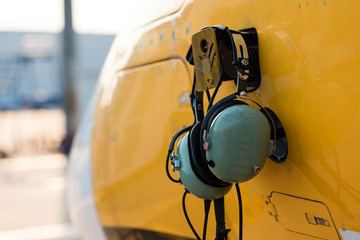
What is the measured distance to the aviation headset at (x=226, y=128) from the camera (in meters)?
0.82

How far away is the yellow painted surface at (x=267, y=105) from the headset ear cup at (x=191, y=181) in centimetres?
10

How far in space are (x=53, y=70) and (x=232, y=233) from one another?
68.4 feet

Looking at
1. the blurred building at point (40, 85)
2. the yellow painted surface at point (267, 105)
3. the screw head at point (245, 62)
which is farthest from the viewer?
the blurred building at point (40, 85)

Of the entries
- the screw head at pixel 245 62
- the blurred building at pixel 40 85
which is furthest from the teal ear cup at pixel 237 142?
the blurred building at pixel 40 85

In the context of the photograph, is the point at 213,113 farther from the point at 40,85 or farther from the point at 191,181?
the point at 40,85

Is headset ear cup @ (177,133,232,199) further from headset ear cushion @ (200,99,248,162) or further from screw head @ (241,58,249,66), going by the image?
screw head @ (241,58,249,66)

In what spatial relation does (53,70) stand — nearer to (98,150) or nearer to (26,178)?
(26,178)

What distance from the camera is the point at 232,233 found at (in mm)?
1081

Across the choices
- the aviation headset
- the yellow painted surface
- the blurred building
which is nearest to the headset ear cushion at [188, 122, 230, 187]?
the aviation headset

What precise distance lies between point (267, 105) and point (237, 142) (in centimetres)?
15

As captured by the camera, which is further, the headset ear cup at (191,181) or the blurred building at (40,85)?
the blurred building at (40,85)

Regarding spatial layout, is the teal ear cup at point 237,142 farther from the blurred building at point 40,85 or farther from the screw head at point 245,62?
the blurred building at point 40,85

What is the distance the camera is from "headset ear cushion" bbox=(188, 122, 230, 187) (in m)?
0.91

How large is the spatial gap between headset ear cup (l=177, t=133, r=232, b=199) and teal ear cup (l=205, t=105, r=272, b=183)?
84 millimetres
